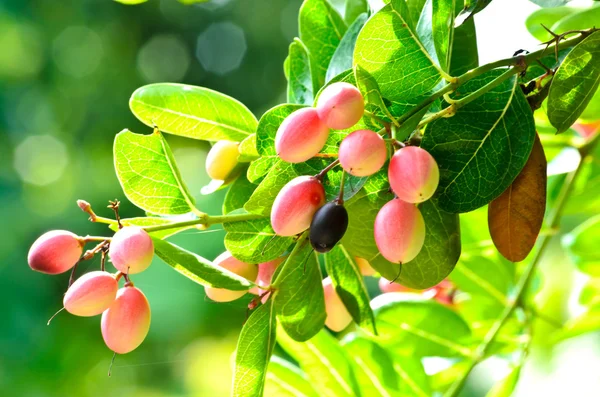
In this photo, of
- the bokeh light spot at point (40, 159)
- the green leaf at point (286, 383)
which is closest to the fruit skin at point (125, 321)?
the green leaf at point (286, 383)

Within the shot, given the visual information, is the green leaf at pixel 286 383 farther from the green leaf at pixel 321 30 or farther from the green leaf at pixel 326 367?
the green leaf at pixel 321 30

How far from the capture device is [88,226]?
3.24 m

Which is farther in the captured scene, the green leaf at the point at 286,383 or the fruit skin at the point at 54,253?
the green leaf at the point at 286,383

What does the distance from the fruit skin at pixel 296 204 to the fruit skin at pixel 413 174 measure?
0.04m

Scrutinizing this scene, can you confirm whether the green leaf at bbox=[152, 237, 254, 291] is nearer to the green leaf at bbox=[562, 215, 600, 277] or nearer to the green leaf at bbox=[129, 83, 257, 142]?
the green leaf at bbox=[129, 83, 257, 142]

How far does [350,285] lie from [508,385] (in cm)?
19

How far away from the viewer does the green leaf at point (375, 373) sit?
1.76 feet

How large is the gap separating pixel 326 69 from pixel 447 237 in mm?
154

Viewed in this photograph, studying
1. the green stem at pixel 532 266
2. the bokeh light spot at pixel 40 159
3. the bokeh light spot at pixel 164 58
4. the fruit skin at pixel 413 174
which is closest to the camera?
the fruit skin at pixel 413 174

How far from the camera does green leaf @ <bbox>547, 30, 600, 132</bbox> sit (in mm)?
321

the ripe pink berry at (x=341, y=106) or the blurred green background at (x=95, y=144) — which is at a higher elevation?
the ripe pink berry at (x=341, y=106)

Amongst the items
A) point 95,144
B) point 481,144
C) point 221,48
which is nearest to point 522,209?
point 481,144

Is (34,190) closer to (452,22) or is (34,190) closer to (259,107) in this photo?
(259,107)

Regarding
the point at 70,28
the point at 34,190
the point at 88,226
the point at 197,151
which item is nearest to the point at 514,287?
the point at 197,151
